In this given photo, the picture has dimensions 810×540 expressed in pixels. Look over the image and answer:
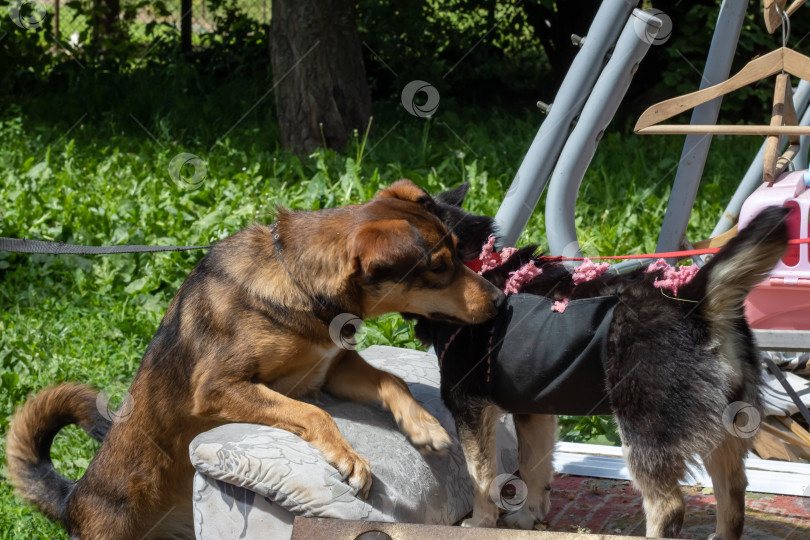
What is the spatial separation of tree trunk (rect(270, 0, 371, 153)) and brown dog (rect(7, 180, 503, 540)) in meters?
5.06

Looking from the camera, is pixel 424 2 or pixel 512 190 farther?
pixel 424 2

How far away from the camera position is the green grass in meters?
4.89

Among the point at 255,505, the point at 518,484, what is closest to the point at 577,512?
the point at 518,484

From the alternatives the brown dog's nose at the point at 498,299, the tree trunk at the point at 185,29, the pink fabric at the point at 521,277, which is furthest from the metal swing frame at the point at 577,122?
the tree trunk at the point at 185,29

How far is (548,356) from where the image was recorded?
275 centimetres

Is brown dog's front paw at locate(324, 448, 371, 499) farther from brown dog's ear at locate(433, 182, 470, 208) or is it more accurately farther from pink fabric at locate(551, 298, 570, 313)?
brown dog's ear at locate(433, 182, 470, 208)

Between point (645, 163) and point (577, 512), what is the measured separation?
516 centimetres

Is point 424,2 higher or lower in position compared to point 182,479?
higher

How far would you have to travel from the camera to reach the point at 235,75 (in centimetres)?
1130

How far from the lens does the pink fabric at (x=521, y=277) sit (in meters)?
2.99

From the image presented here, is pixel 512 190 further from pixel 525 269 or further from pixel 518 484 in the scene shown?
pixel 518 484

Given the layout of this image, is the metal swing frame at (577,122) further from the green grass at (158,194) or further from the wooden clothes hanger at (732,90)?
the green grass at (158,194)

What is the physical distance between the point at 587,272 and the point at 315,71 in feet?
19.3

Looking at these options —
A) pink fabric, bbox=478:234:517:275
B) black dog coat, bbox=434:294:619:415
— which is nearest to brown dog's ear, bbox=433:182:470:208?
pink fabric, bbox=478:234:517:275
